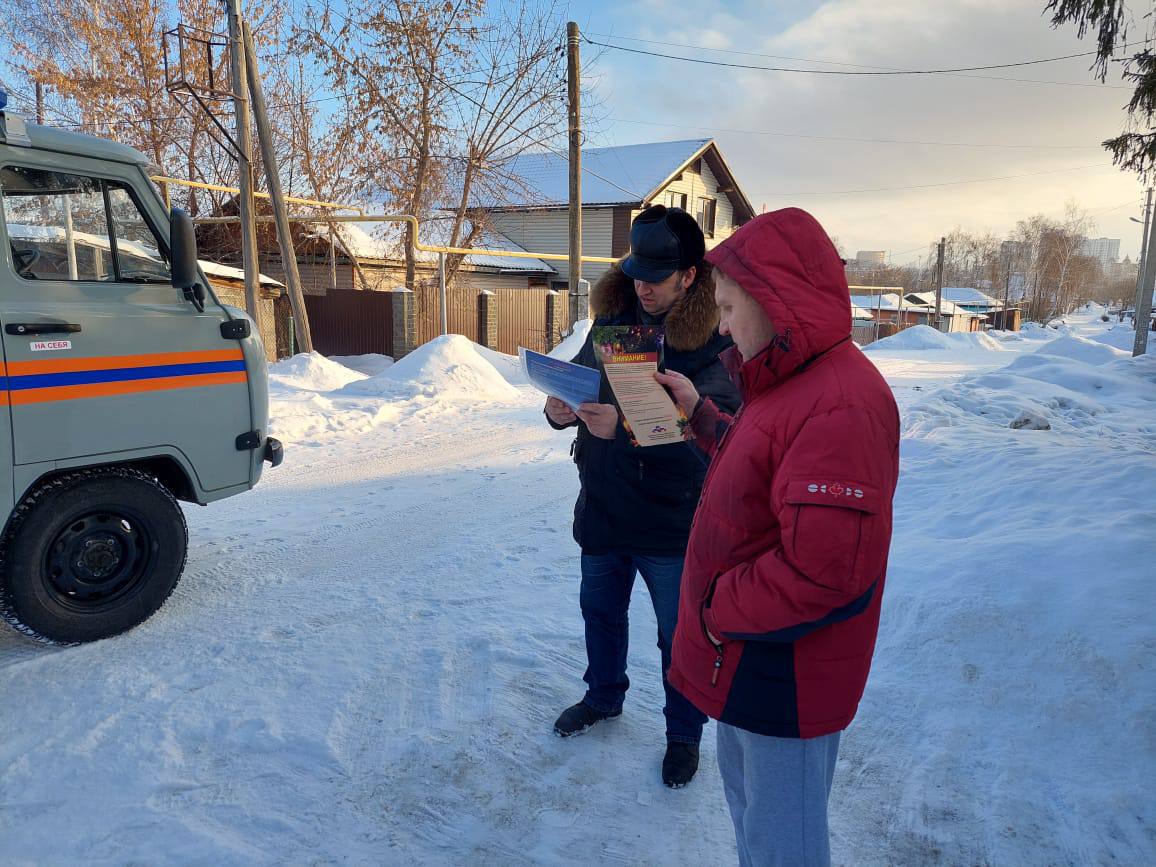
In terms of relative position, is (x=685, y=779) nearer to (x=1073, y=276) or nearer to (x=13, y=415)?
(x=13, y=415)

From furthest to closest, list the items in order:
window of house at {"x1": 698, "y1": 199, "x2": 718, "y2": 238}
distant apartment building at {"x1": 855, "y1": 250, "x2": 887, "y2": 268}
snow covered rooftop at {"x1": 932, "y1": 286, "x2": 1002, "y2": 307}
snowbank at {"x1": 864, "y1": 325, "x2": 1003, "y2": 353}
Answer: distant apartment building at {"x1": 855, "y1": 250, "x2": 887, "y2": 268} → snow covered rooftop at {"x1": 932, "y1": 286, "x2": 1002, "y2": 307} → window of house at {"x1": 698, "y1": 199, "x2": 718, "y2": 238} → snowbank at {"x1": 864, "y1": 325, "x2": 1003, "y2": 353}

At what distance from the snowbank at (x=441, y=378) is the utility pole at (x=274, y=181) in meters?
1.86

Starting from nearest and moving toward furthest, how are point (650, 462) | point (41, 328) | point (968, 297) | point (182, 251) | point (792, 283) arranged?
point (792, 283) → point (650, 462) → point (41, 328) → point (182, 251) → point (968, 297)

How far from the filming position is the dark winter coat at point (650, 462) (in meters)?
2.62

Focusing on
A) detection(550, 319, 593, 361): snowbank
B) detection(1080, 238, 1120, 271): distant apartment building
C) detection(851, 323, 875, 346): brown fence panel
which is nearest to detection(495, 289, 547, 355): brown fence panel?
detection(550, 319, 593, 361): snowbank

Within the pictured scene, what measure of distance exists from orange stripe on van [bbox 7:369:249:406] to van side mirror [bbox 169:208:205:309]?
47 centimetres

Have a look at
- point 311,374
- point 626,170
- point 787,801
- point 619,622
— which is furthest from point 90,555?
point 626,170

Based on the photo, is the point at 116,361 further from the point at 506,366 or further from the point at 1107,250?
the point at 1107,250

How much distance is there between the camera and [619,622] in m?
3.11

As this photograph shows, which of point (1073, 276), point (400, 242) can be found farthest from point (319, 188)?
point (1073, 276)

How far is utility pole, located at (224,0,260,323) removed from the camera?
37.2 feet

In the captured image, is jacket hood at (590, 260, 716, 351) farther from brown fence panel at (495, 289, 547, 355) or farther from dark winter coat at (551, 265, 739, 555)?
brown fence panel at (495, 289, 547, 355)

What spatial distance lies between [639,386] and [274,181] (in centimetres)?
1199

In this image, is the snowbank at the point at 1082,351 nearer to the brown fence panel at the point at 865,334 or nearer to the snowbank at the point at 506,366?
the snowbank at the point at 506,366
